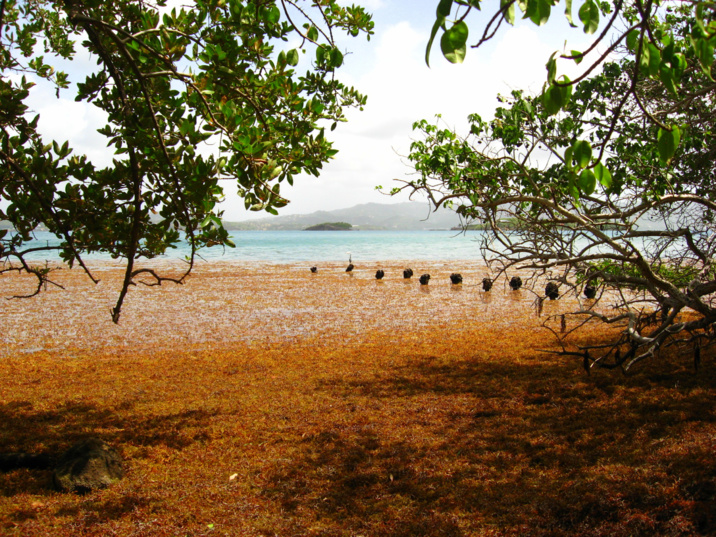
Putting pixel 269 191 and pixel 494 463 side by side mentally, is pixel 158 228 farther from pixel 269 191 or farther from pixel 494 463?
pixel 494 463

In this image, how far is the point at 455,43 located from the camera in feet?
4.78

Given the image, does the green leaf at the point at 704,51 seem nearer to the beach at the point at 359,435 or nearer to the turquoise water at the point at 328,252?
the beach at the point at 359,435

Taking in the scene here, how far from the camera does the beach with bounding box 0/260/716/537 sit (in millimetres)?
3891

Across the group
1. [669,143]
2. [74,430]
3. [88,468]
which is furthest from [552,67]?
[74,430]

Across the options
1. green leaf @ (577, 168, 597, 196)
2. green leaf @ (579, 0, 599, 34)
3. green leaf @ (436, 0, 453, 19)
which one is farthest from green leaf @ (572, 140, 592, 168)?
green leaf @ (436, 0, 453, 19)

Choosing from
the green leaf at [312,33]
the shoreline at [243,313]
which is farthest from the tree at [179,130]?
the shoreline at [243,313]

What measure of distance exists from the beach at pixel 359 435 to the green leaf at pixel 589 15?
3.16 metres

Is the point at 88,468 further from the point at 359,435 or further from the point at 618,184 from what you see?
the point at 618,184

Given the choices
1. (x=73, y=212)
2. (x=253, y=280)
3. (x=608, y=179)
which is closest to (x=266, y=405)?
(x=73, y=212)

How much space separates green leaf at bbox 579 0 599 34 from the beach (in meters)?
3.16

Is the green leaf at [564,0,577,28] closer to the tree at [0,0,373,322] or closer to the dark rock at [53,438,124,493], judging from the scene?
the tree at [0,0,373,322]

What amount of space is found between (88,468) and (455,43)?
4845 mm

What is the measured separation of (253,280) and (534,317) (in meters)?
15.6

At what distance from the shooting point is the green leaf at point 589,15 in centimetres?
158
